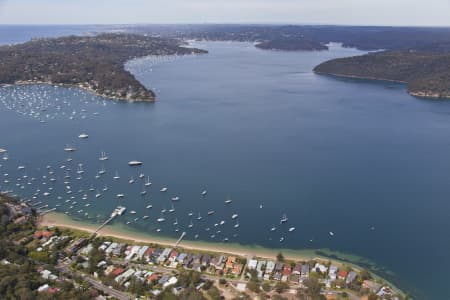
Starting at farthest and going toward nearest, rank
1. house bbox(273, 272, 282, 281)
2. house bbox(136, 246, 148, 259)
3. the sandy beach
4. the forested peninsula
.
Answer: the forested peninsula < the sandy beach < house bbox(136, 246, 148, 259) < house bbox(273, 272, 282, 281)

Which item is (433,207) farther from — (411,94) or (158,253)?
(411,94)

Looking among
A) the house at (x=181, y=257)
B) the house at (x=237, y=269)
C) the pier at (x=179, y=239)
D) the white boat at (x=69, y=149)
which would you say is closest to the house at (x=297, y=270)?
the house at (x=237, y=269)

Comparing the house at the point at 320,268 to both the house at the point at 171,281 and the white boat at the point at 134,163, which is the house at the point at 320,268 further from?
the white boat at the point at 134,163

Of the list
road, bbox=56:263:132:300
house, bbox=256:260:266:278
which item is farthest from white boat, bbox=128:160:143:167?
house, bbox=256:260:266:278

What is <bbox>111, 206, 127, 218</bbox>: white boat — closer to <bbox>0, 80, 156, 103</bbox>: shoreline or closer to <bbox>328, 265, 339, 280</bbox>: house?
<bbox>328, 265, 339, 280</bbox>: house

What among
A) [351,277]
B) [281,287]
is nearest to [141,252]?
[281,287]
